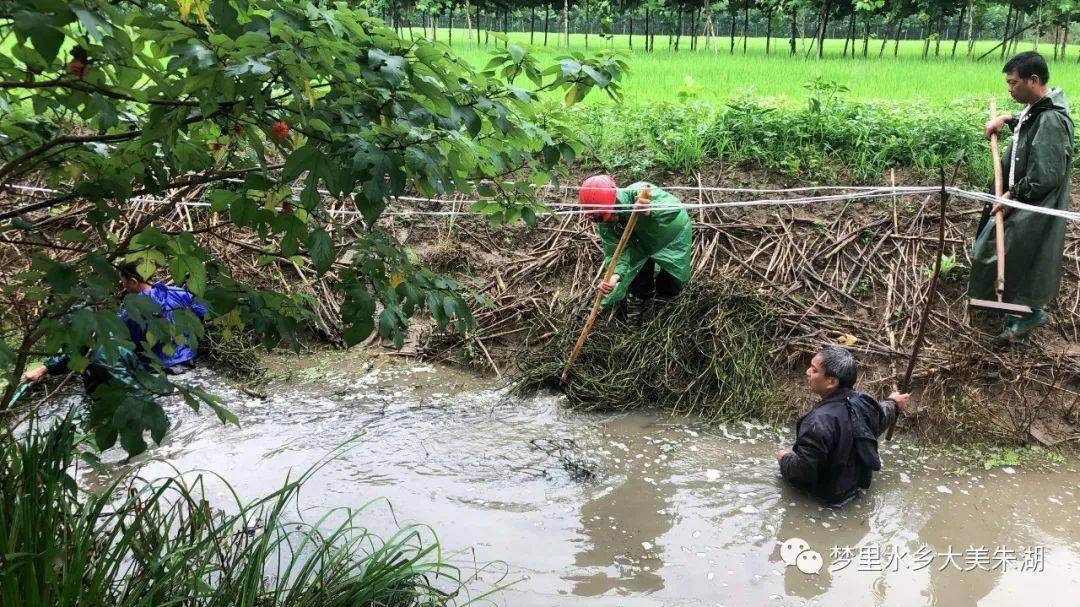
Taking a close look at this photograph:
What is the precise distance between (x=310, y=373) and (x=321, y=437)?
0.98 meters

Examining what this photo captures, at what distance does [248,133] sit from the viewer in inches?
81.5

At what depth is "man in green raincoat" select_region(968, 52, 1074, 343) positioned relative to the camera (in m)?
4.35

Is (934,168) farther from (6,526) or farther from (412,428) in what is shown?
(6,526)

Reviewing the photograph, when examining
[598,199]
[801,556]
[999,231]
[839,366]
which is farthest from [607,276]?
[999,231]

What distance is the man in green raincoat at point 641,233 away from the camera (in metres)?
4.92

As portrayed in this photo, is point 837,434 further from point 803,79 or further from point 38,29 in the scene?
point 803,79

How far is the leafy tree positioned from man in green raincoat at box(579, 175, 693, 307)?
2260mm

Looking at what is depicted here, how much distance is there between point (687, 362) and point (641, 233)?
36.1 inches

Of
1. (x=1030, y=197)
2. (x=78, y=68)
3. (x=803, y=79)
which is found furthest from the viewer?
(x=803, y=79)

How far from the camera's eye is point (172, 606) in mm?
2326

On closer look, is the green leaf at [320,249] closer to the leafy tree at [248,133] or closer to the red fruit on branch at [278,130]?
the leafy tree at [248,133]

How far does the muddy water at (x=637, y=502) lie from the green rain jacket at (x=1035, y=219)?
1122 millimetres

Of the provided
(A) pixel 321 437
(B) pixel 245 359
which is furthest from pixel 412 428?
(B) pixel 245 359

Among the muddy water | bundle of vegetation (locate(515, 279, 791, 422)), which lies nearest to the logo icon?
the muddy water
